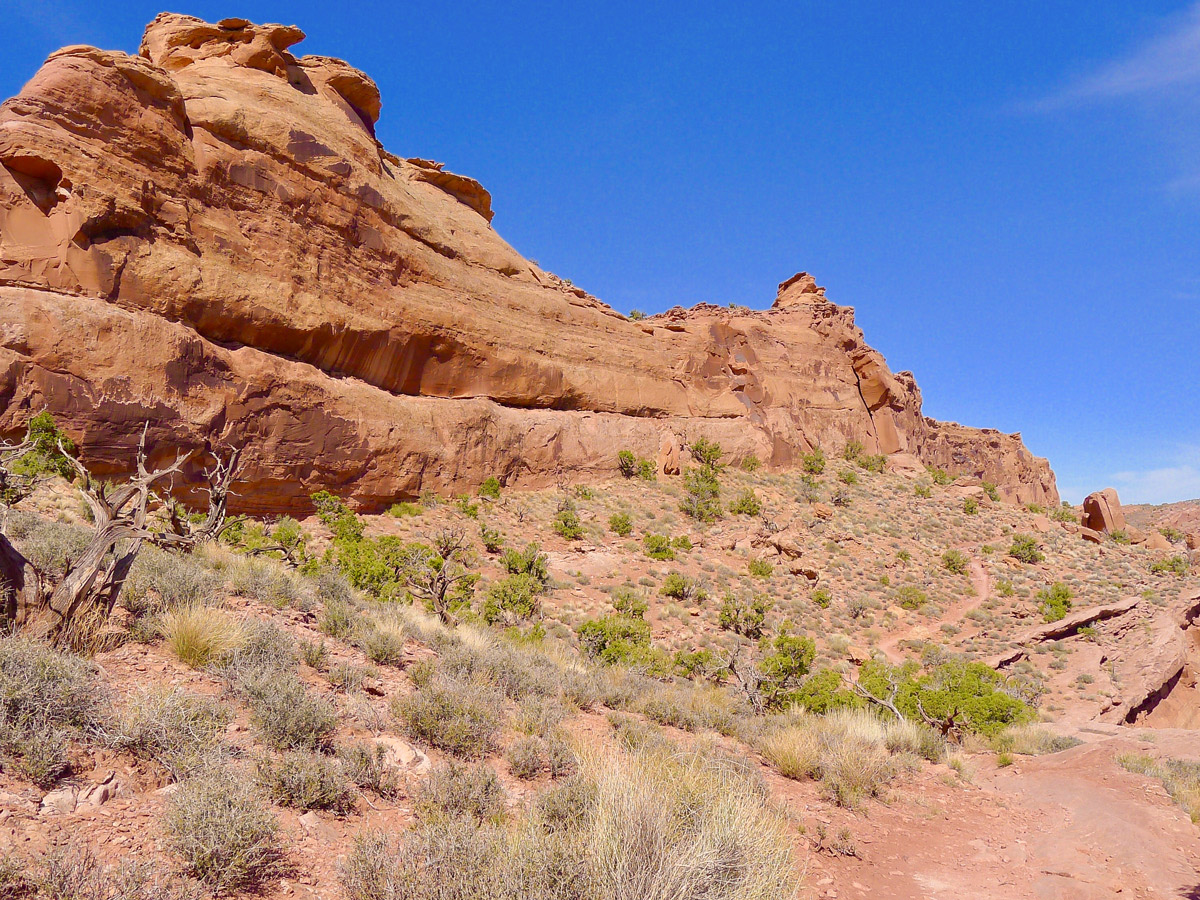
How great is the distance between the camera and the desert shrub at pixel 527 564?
19859 millimetres

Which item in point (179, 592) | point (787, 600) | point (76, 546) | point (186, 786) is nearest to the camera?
point (186, 786)

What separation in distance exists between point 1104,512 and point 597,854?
2061 inches

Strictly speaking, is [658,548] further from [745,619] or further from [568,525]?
[745,619]

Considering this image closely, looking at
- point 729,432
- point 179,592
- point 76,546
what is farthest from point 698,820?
point 729,432

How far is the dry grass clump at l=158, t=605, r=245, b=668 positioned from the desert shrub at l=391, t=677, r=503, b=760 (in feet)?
5.29

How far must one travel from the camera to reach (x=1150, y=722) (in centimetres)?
1609

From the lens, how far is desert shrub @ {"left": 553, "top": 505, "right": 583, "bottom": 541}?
24.0 m

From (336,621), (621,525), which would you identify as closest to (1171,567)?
(621,525)

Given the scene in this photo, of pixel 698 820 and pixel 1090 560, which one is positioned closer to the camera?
pixel 698 820

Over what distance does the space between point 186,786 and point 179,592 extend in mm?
3831

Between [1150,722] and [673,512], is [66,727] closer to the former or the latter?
[1150,722]

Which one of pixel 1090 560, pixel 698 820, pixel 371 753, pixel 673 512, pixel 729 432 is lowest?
pixel 371 753

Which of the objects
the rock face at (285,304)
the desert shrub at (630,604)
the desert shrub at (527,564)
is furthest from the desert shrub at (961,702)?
the rock face at (285,304)

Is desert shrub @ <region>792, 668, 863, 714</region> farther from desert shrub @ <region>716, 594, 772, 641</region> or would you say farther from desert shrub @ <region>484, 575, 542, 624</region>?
desert shrub @ <region>484, 575, 542, 624</region>
